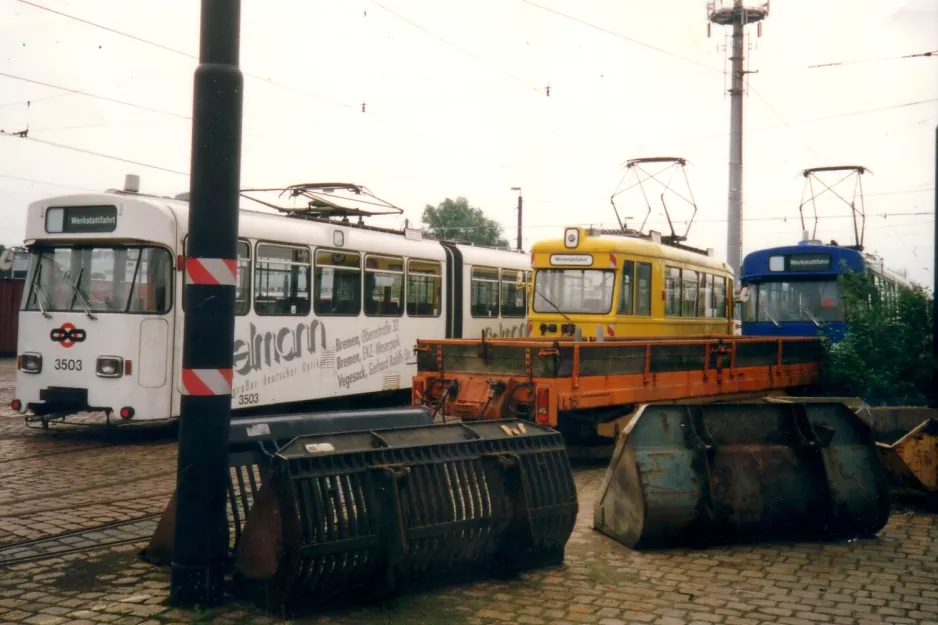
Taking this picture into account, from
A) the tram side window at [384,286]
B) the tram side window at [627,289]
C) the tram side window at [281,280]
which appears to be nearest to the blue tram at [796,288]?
the tram side window at [627,289]

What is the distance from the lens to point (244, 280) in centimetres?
1316

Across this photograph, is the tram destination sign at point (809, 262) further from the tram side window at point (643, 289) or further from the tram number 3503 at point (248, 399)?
the tram number 3503 at point (248, 399)

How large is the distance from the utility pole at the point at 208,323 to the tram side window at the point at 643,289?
1066cm

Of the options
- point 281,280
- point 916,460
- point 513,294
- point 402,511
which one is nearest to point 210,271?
point 402,511

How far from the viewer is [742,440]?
7.72m

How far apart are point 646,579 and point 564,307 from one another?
30.4 feet

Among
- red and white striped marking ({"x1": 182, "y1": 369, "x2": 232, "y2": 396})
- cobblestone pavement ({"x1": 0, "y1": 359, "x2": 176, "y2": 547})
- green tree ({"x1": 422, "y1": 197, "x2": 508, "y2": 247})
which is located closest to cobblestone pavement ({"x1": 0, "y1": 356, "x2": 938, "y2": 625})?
cobblestone pavement ({"x1": 0, "y1": 359, "x2": 176, "y2": 547})

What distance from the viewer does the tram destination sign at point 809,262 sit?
18234 mm

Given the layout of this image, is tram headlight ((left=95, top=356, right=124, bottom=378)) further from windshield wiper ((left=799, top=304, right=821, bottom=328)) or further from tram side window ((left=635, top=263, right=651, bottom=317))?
windshield wiper ((left=799, top=304, right=821, bottom=328))

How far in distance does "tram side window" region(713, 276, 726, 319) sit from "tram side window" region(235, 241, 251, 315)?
1070cm

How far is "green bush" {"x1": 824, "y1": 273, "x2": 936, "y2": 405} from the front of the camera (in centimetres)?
1228

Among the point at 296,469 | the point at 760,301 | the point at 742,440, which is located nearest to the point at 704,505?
the point at 742,440

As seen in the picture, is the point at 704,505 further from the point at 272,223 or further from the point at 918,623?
the point at 272,223

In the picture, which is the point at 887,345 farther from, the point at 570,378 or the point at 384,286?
the point at 384,286
